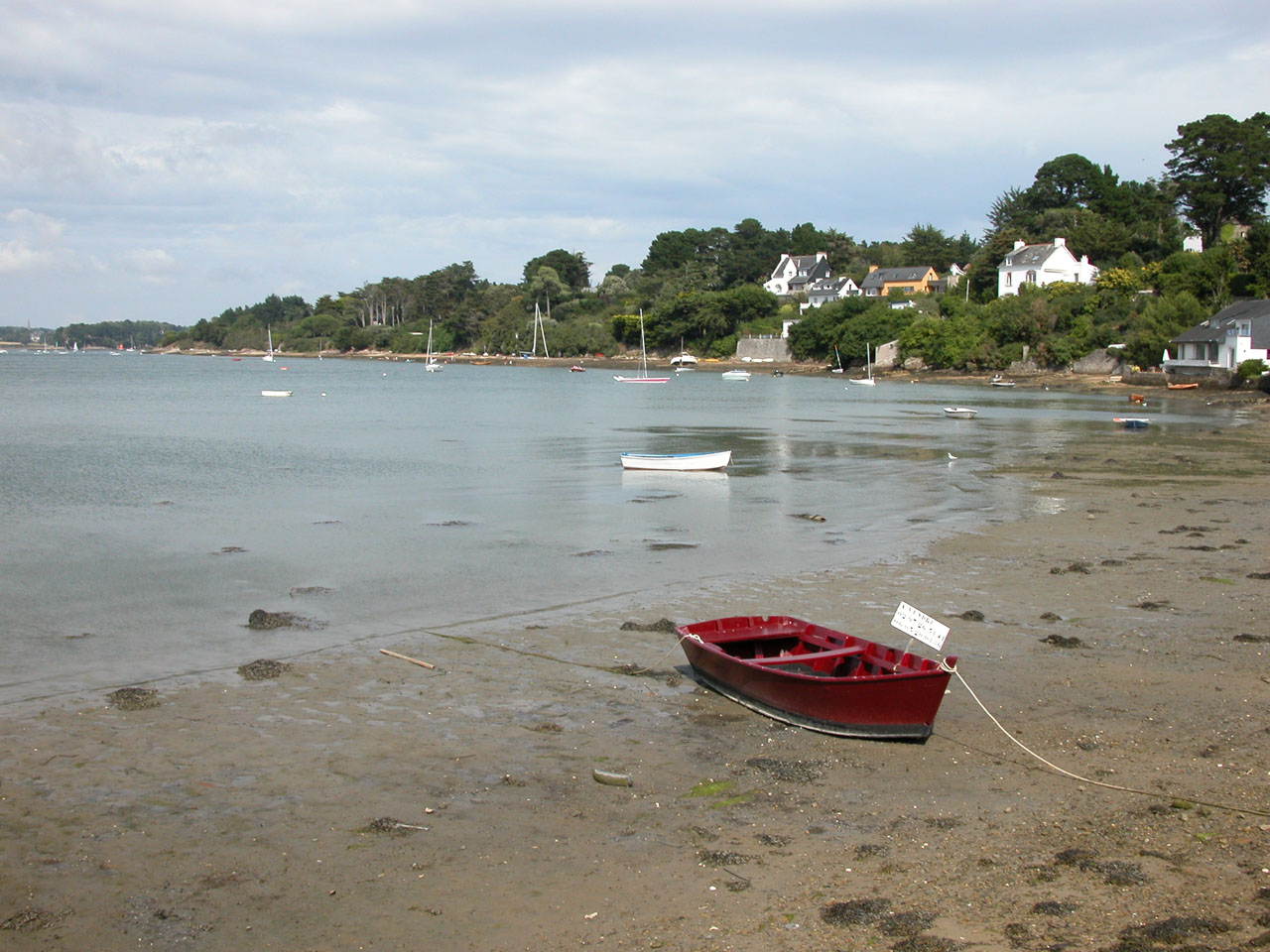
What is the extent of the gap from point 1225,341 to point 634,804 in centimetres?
8574

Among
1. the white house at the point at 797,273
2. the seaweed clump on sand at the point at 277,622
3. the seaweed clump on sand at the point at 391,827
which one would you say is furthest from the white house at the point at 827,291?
the seaweed clump on sand at the point at 391,827

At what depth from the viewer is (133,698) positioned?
12.6 m

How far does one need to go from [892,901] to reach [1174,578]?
1292 cm

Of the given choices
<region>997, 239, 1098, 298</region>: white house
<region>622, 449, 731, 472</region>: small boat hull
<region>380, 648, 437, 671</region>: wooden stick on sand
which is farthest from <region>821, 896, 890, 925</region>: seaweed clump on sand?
<region>997, 239, 1098, 298</region>: white house

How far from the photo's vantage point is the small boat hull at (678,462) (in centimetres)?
3619

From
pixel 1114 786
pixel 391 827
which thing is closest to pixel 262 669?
pixel 391 827

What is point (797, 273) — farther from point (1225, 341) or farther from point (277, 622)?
point (277, 622)

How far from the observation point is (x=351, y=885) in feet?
26.6

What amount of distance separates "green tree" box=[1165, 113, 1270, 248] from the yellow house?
40251 mm

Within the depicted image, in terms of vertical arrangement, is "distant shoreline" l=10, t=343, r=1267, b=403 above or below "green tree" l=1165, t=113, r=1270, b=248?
below

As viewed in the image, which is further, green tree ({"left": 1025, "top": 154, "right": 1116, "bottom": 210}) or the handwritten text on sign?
green tree ({"left": 1025, "top": 154, "right": 1116, "bottom": 210})

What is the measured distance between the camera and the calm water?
17.0 m

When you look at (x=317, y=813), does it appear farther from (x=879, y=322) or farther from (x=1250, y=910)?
(x=879, y=322)

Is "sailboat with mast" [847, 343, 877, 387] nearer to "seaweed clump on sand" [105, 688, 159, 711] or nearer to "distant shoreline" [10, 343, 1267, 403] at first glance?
"distant shoreline" [10, 343, 1267, 403]
